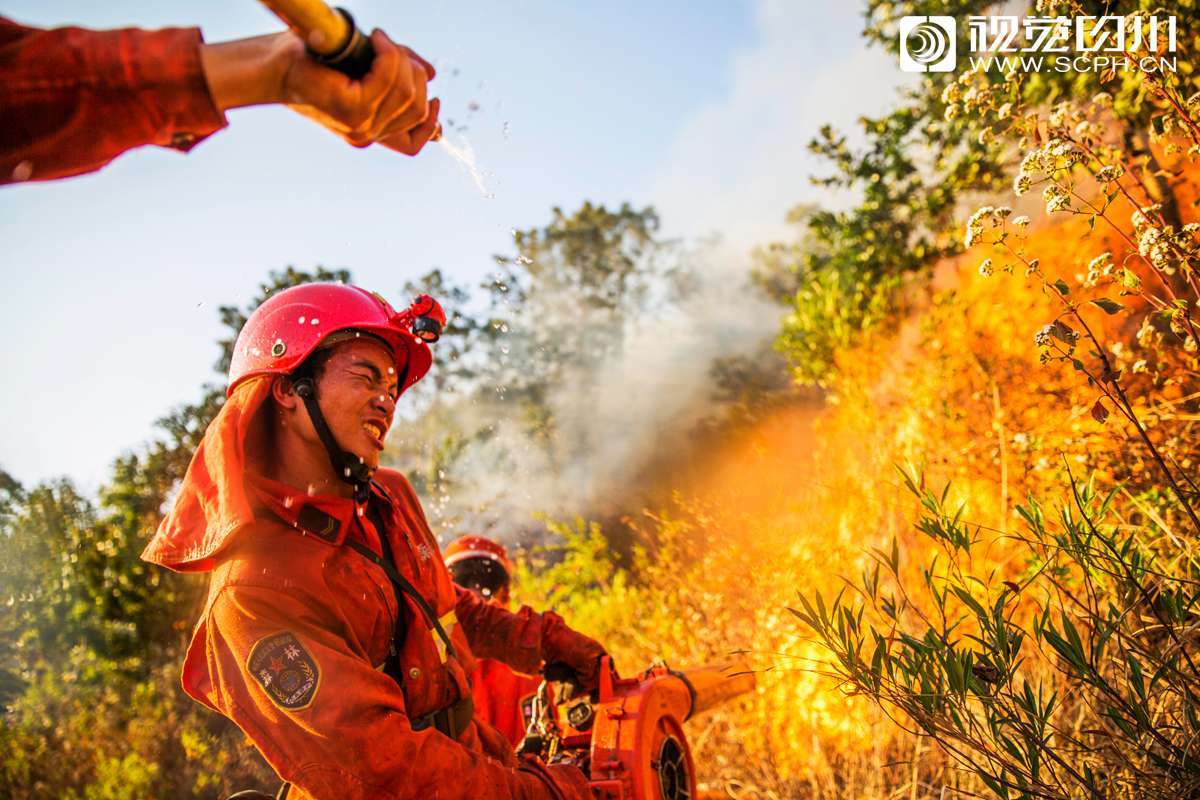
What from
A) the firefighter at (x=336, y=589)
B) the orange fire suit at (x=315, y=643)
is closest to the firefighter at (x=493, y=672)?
the firefighter at (x=336, y=589)

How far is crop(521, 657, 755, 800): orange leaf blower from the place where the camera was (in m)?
2.56

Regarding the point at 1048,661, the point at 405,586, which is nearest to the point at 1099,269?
the point at 1048,661

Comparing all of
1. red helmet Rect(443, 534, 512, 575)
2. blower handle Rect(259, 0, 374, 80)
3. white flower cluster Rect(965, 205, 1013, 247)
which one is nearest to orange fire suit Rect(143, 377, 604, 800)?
blower handle Rect(259, 0, 374, 80)

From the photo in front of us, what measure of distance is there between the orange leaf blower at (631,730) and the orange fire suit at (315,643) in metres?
0.21

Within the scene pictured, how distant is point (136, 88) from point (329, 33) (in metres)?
0.33

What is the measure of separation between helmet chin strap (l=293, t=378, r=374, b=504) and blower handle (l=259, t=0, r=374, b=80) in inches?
59.0

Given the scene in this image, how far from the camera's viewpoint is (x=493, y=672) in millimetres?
4355

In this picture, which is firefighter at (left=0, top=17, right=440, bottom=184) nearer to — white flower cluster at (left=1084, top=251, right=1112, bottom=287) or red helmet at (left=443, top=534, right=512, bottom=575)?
white flower cluster at (left=1084, top=251, right=1112, bottom=287)

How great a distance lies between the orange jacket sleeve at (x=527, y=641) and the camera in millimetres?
3150

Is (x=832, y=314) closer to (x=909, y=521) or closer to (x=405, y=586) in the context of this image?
(x=909, y=521)

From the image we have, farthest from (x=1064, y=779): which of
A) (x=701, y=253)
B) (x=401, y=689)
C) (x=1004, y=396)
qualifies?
(x=701, y=253)

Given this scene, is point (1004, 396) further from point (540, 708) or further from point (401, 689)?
point (401, 689)

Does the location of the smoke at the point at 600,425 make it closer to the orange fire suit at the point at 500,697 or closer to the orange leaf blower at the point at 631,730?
the orange fire suit at the point at 500,697

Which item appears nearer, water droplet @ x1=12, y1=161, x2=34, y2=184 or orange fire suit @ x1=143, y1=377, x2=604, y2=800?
water droplet @ x1=12, y1=161, x2=34, y2=184
